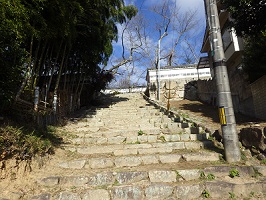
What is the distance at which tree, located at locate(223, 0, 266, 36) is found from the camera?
19.1 feet

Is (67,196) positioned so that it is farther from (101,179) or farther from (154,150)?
(154,150)

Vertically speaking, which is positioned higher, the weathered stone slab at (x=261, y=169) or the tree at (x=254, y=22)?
the tree at (x=254, y=22)

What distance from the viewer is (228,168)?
3.70 meters

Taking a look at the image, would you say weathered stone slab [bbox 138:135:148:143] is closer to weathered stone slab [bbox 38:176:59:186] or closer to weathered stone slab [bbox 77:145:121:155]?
weathered stone slab [bbox 77:145:121:155]

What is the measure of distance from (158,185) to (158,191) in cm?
9

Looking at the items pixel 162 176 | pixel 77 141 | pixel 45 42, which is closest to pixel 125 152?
pixel 162 176

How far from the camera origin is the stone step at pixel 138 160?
4.13 meters

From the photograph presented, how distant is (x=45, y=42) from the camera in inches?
227

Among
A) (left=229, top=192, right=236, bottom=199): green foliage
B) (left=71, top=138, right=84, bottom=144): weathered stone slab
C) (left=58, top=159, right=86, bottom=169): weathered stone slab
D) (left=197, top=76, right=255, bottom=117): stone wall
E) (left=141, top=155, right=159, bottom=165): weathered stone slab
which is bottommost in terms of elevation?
(left=229, top=192, right=236, bottom=199): green foliage

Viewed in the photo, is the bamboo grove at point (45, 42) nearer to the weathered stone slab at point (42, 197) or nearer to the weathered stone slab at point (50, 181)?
the weathered stone slab at point (50, 181)

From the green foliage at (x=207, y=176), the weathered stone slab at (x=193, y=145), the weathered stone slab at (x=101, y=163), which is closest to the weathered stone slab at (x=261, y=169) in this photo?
the green foliage at (x=207, y=176)

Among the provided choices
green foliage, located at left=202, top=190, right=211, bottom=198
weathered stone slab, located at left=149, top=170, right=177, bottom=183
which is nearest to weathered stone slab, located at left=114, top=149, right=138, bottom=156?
weathered stone slab, located at left=149, top=170, right=177, bottom=183

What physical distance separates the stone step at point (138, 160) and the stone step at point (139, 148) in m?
0.30

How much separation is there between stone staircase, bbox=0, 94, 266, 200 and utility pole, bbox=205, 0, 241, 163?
33 centimetres
